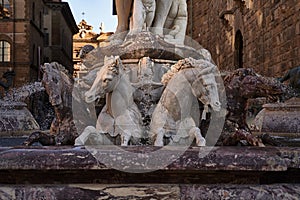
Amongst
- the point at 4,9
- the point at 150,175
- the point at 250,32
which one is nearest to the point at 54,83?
the point at 150,175

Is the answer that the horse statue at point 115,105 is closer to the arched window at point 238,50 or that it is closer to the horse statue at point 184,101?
the horse statue at point 184,101

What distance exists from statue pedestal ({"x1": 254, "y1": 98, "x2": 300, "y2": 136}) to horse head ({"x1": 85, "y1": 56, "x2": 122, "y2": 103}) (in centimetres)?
281

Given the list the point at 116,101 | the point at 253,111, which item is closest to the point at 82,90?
the point at 116,101

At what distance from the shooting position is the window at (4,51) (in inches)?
1678

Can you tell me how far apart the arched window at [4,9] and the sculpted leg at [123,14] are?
37.5m

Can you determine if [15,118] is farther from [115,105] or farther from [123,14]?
[115,105]

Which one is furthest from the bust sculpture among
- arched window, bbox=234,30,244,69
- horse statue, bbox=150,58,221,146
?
arched window, bbox=234,30,244,69

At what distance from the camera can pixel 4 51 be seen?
141 ft

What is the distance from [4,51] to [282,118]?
123 ft

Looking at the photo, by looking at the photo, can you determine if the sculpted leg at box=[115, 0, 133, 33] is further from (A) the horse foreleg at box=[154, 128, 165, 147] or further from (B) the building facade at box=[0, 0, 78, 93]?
(B) the building facade at box=[0, 0, 78, 93]

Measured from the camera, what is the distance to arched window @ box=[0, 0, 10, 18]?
142 feet

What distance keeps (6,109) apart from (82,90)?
11.9 ft

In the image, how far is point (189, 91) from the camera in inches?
208

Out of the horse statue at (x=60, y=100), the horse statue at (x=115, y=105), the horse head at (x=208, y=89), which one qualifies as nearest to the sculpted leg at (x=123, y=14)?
the horse statue at (x=60, y=100)
